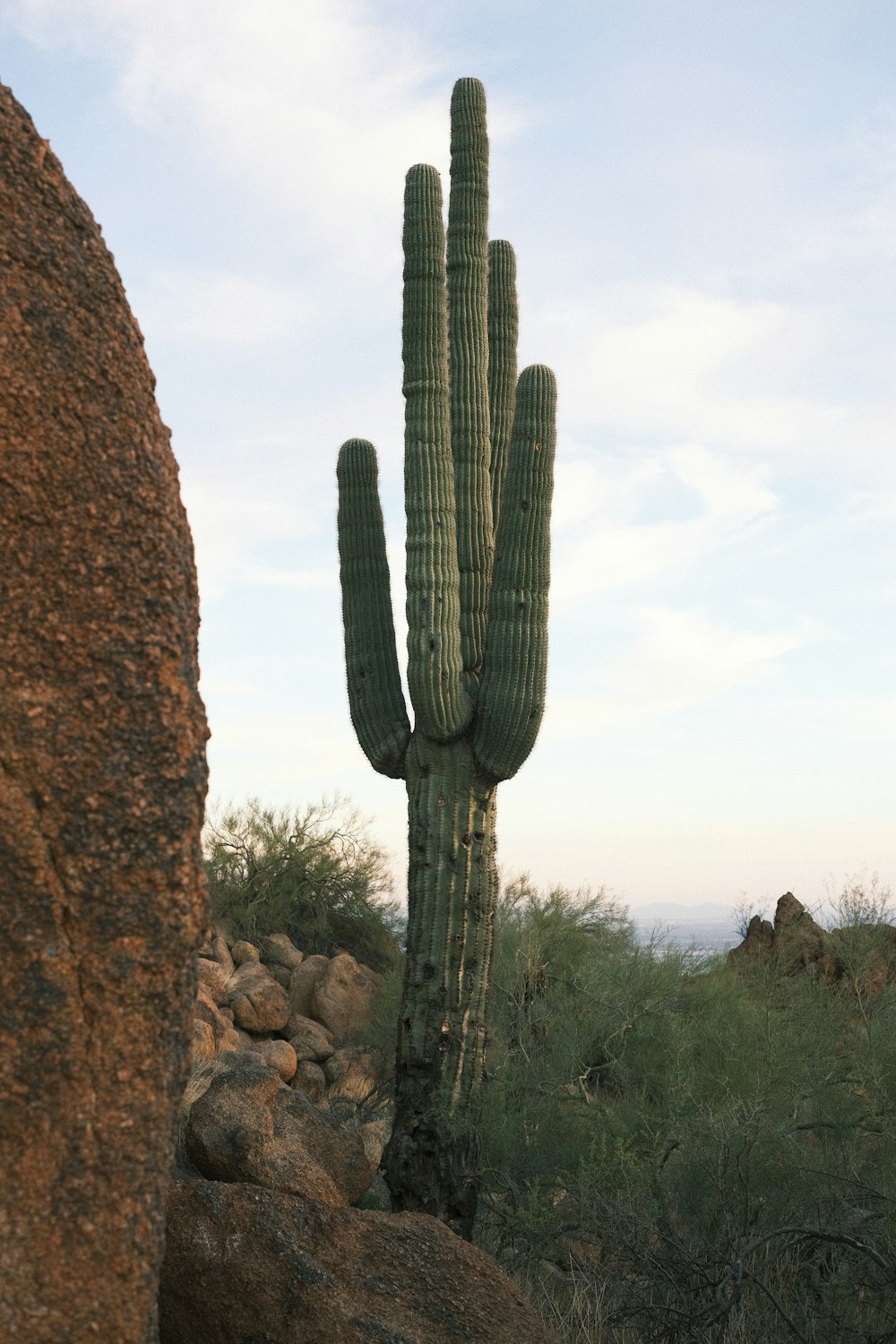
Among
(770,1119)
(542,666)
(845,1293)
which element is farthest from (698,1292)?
(542,666)

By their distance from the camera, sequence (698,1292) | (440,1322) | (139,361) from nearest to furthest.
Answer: (139,361) → (440,1322) → (698,1292)

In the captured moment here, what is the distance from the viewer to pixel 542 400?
840 centimetres

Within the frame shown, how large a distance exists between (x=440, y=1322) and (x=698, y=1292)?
2274 millimetres

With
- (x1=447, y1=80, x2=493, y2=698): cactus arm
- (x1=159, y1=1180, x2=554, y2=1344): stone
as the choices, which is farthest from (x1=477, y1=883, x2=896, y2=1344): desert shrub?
(x1=447, y1=80, x2=493, y2=698): cactus arm

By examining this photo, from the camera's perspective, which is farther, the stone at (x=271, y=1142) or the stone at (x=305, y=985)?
the stone at (x=305, y=985)

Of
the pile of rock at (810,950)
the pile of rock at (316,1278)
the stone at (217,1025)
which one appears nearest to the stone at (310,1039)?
the stone at (217,1025)

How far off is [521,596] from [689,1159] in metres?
3.39

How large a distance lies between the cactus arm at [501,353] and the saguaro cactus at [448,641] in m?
0.07

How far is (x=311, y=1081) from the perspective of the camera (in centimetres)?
1242

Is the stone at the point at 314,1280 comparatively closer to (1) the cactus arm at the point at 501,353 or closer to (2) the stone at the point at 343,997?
(1) the cactus arm at the point at 501,353

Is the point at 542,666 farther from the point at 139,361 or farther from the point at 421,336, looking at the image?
the point at 139,361

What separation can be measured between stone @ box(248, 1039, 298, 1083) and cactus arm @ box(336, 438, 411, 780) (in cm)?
488

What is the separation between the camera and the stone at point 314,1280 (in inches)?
149

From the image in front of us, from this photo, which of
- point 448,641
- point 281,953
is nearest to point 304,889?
point 281,953
